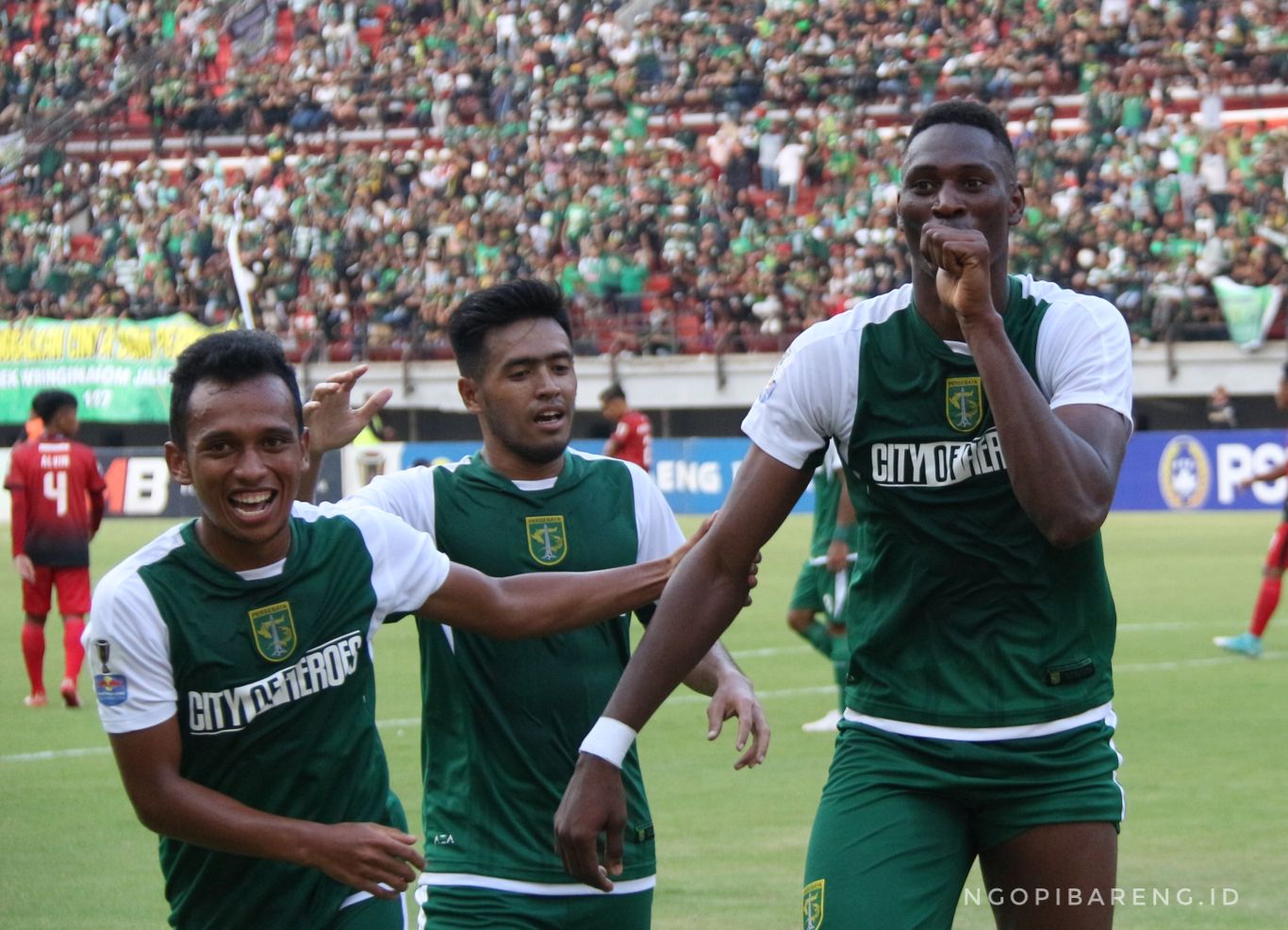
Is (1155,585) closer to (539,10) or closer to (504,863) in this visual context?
(504,863)

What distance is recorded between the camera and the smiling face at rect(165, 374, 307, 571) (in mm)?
3684

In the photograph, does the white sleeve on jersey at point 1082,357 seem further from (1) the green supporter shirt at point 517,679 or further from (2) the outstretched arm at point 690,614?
(1) the green supporter shirt at point 517,679

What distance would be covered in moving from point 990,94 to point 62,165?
20320 mm

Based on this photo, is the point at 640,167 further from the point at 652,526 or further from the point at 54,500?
the point at 652,526

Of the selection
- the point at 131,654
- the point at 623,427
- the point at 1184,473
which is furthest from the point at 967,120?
the point at 1184,473

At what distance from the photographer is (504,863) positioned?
4.39 metres

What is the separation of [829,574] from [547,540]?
596 centimetres

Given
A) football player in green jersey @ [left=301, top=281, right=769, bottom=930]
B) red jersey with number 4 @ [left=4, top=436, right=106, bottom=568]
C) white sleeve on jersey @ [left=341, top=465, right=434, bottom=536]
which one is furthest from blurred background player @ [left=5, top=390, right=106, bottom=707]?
white sleeve on jersey @ [left=341, top=465, right=434, bottom=536]

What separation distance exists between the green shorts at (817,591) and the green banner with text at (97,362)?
2637 cm

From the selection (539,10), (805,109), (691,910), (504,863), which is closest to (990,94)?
(805,109)

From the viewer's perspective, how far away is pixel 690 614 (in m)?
3.90

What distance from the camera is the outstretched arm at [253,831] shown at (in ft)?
11.7

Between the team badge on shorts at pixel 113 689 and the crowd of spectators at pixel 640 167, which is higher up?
the crowd of spectators at pixel 640 167

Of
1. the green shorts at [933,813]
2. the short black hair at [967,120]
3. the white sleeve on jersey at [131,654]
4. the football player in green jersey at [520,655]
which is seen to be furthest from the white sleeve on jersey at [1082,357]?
the white sleeve on jersey at [131,654]
